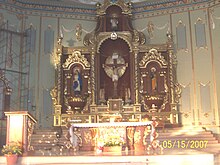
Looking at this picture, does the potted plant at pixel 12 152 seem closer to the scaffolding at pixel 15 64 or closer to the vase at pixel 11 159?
the vase at pixel 11 159

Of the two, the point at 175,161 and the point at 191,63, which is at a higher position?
the point at 191,63

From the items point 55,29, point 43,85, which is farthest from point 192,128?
point 55,29

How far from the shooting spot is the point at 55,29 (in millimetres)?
17938

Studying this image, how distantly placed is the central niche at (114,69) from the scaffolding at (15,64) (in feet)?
12.9

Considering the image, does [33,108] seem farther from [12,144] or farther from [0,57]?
[12,144]

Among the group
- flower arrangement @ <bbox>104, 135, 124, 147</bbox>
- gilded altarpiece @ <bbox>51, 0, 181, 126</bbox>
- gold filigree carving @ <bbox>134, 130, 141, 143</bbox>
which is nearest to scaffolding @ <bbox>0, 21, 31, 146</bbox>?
gilded altarpiece @ <bbox>51, 0, 181, 126</bbox>

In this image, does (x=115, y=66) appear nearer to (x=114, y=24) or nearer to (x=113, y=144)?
(x=114, y=24)

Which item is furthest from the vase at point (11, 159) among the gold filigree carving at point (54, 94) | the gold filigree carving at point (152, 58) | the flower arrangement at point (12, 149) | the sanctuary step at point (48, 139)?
the gold filigree carving at point (152, 58)

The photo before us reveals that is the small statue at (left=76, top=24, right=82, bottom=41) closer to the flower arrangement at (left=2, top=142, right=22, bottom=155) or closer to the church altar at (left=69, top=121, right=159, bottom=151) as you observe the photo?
Answer: the church altar at (left=69, top=121, right=159, bottom=151)

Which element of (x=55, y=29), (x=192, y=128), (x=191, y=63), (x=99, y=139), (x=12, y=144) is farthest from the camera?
(x=55, y=29)

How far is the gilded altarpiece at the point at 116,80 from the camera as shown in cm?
1627

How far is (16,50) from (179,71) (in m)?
8.57

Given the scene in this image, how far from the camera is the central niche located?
56.0 feet

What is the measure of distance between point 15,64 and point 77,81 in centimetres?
326
